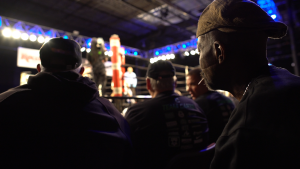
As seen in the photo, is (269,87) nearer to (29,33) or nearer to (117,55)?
(117,55)

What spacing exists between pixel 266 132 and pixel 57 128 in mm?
835

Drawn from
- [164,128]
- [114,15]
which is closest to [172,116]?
[164,128]

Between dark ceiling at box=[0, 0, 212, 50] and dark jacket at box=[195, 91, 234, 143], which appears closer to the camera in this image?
dark jacket at box=[195, 91, 234, 143]

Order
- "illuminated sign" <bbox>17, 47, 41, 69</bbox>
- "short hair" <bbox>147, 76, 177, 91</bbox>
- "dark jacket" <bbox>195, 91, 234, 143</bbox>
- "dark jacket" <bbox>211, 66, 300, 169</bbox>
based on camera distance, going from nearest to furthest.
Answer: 1. "dark jacket" <bbox>211, 66, 300, 169</bbox>
2. "short hair" <bbox>147, 76, 177, 91</bbox>
3. "dark jacket" <bbox>195, 91, 234, 143</bbox>
4. "illuminated sign" <bbox>17, 47, 41, 69</bbox>

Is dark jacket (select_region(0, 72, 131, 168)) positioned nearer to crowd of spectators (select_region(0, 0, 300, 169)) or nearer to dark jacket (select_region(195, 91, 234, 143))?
crowd of spectators (select_region(0, 0, 300, 169))

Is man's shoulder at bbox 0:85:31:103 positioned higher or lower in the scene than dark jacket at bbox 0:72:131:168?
higher

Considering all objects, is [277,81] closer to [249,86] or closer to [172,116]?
[249,86]

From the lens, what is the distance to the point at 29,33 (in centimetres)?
630

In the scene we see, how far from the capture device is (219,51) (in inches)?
26.4

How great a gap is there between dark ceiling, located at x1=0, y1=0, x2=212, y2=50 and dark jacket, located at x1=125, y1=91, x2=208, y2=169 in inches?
177

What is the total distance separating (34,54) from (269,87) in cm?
756

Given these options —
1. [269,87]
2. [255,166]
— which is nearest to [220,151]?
[255,166]

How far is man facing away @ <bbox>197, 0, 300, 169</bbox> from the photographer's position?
1.45 feet

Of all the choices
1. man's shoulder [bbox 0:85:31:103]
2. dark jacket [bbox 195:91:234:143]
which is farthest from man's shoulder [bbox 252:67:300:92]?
dark jacket [bbox 195:91:234:143]
